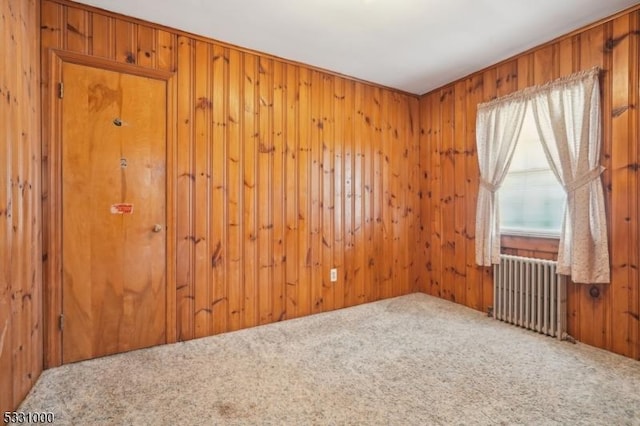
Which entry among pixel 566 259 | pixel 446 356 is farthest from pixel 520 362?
pixel 566 259

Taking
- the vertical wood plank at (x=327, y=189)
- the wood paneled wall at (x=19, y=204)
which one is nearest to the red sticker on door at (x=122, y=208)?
the wood paneled wall at (x=19, y=204)

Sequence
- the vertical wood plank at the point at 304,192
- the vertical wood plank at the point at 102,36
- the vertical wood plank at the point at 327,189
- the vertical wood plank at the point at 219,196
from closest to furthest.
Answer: the vertical wood plank at the point at 102,36, the vertical wood plank at the point at 219,196, the vertical wood plank at the point at 304,192, the vertical wood plank at the point at 327,189

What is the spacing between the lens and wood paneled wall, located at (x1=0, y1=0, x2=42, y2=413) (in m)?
1.55

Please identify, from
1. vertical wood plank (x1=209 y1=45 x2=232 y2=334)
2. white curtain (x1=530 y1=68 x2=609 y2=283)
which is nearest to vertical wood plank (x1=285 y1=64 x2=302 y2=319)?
vertical wood plank (x1=209 y1=45 x2=232 y2=334)

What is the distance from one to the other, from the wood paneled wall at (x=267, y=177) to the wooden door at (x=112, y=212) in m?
0.13

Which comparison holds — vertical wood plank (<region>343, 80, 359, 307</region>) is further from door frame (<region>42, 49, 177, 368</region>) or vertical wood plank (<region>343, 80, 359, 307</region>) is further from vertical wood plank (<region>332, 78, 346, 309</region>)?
door frame (<region>42, 49, 177, 368</region>)

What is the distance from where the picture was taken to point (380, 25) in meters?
2.48

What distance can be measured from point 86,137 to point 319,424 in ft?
8.02

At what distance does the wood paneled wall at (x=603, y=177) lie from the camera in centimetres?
232

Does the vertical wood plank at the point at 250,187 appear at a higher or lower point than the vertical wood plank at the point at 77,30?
lower

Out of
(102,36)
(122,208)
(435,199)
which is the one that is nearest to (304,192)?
(122,208)

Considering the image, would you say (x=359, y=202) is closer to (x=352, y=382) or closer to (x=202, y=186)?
(x=202, y=186)

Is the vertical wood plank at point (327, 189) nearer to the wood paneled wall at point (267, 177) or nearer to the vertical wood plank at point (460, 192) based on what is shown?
the wood paneled wall at point (267, 177)

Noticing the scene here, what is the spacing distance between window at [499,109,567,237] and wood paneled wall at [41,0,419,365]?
118cm
